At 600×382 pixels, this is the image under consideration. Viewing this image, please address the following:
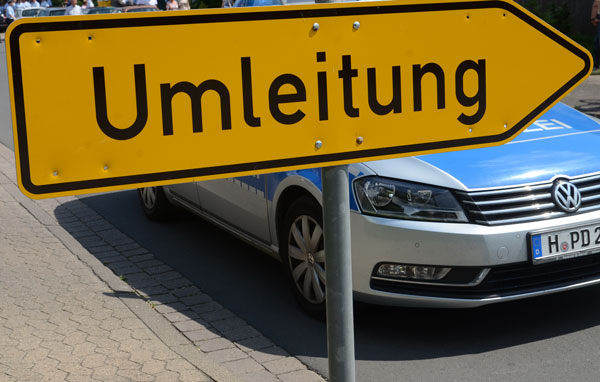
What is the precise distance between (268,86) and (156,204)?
570 cm

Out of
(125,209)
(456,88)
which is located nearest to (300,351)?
(456,88)

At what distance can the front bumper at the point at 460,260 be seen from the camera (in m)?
4.26

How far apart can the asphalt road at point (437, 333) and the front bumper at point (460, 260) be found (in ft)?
0.97

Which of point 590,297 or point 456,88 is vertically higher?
point 456,88

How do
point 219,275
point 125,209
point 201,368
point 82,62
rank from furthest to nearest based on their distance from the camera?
point 125,209
point 219,275
point 201,368
point 82,62

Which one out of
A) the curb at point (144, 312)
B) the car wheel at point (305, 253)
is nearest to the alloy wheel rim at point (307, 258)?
the car wheel at point (305, 253)

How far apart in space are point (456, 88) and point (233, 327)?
330cm

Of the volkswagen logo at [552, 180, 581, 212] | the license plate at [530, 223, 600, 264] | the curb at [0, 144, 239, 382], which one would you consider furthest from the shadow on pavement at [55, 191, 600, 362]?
the volkswagen logo at [552, 180, 581, 212]

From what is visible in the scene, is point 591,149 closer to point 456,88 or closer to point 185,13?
point 456,88

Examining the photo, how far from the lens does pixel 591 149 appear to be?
188 inches

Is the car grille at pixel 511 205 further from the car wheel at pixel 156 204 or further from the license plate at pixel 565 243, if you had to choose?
the car wheel at pixel 156 204

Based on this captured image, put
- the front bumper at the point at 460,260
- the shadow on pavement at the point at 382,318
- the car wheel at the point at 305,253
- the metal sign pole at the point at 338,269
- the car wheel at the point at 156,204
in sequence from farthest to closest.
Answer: the car wheel at the point at 156,204
the car wheel at the point at 305,253
the shadow on pavement at the point at 382,318
the front bumper at the point at 460,260
the metal sign pole at the point at 338,269

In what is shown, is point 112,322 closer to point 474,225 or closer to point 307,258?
point 307,258

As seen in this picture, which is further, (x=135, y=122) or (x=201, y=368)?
(x=201, y=368)
